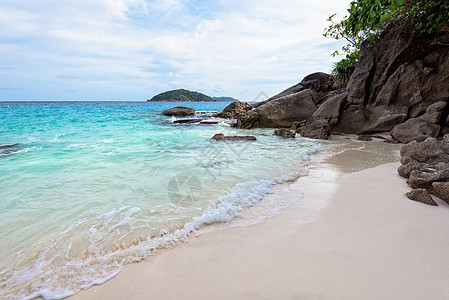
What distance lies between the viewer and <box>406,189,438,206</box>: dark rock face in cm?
322

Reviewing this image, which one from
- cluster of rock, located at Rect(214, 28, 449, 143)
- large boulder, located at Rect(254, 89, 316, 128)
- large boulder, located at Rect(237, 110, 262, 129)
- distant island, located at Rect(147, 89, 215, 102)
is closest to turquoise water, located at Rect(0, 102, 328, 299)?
cluster of rock, located at Rect(214, 28, 449, 143)

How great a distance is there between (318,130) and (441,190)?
7721 millimetres

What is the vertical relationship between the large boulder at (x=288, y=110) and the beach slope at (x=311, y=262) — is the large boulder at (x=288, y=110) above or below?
above

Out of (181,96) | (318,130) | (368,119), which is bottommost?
(318,130)

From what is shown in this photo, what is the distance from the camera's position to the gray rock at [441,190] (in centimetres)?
321

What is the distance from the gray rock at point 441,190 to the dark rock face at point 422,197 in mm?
186

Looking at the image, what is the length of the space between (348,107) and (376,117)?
4.84 feet

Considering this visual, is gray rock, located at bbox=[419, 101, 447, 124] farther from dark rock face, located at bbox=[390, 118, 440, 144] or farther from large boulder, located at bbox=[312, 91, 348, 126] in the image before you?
large boulder, located at bbox=[312, 91, 348, 126]

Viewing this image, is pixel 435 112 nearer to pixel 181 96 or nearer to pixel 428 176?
pixel 428 176

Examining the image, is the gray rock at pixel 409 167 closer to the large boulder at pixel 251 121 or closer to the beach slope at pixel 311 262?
the beach slope at pixel 311 262

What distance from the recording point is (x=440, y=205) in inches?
125

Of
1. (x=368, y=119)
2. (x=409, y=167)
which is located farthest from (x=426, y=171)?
(x=368, y=119)

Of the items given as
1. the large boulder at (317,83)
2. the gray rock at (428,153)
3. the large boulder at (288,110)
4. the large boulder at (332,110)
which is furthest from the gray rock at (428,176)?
the large boulder at (317,83)

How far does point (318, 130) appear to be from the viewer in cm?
1073
